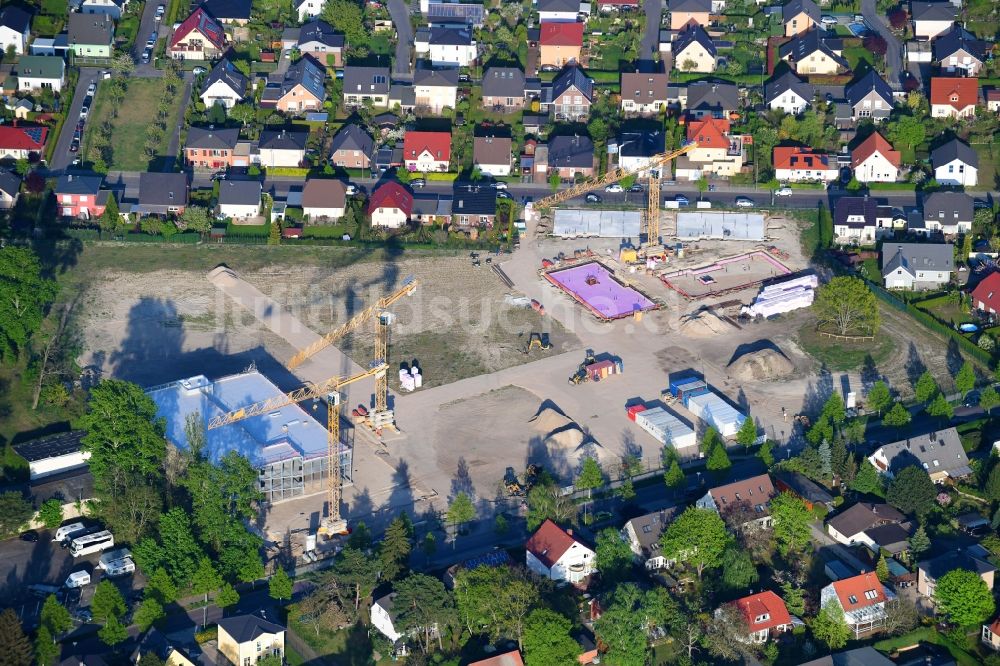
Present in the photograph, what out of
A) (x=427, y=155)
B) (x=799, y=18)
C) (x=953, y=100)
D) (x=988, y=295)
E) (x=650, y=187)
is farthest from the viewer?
(x=799, y=18)

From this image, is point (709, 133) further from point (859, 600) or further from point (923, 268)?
point (859, 600)

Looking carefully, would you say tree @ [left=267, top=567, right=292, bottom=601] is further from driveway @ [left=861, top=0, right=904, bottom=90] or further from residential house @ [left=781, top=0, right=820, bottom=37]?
residential house @ [left=781, top=0, right=820, bottom=37]

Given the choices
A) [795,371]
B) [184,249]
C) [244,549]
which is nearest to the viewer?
[244,549]

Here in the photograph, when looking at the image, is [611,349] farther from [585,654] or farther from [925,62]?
[925,62]

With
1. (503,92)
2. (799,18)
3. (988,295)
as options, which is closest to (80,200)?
(503,92)

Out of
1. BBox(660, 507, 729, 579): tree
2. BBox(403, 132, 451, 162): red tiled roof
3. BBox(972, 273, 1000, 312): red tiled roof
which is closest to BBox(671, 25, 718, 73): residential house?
BBox(403, 132, 451, 162): red tiled roof

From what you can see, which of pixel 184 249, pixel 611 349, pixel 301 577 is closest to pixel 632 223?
pixel 611 349
